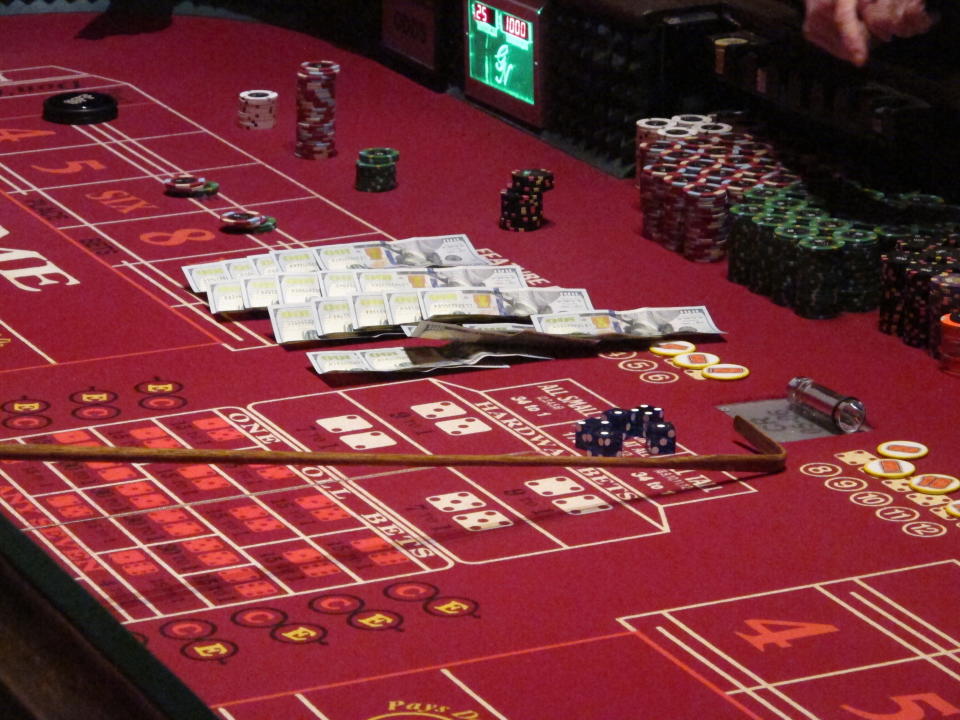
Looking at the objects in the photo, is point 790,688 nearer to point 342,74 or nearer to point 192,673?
point 192,673

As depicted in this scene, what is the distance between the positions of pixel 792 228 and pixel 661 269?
26.4 inches

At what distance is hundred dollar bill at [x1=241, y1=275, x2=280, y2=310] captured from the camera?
6.50 meters

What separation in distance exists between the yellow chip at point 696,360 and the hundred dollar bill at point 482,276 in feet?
2.88

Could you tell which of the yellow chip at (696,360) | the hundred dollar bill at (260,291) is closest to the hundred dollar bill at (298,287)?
the hundred dollar bill at (260,291)

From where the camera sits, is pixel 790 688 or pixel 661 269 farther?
pixel 661 269

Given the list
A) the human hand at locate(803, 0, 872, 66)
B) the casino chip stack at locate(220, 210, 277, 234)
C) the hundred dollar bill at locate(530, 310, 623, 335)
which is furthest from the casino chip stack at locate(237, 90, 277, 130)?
the hundred dollar bill at locate(530, 310, 623, 335)

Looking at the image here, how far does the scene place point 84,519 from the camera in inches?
188

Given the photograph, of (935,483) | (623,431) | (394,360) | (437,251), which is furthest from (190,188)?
(935,483)

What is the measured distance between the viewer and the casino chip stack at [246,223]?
7.45 metres

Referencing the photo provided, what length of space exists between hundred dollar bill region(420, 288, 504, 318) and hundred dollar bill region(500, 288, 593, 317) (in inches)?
1.9

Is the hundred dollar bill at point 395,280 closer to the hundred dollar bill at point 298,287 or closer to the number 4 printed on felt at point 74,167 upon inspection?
the hundred dollar bill at point 298,287

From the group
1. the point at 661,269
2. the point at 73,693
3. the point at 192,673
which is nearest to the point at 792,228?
the point at 661,269

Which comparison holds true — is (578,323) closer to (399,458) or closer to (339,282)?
(339,282)

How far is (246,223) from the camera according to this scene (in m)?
7.43
